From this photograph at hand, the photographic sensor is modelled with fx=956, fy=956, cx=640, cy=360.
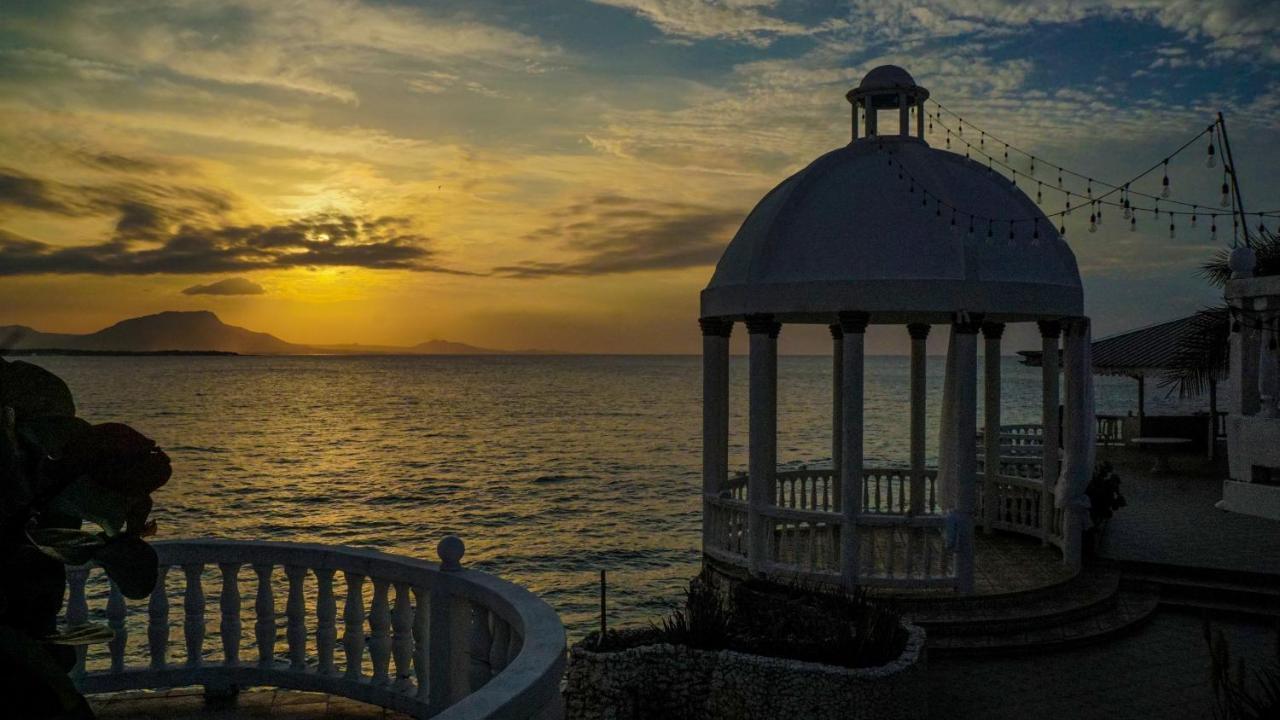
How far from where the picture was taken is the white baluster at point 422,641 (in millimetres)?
6441

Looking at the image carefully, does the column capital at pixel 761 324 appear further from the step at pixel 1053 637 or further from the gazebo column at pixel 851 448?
the step at pixel 1053 637

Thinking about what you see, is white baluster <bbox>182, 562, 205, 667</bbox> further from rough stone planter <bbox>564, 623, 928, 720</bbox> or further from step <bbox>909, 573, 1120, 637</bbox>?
step <bbox>909, 573, 1120, 637</bbox>

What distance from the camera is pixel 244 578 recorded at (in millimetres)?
30625

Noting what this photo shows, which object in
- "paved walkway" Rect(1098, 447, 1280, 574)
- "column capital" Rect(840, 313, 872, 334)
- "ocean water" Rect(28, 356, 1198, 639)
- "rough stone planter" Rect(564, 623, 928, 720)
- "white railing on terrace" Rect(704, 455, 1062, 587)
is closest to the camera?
"rough stone planter" Rect(564, 623, 928, 720)

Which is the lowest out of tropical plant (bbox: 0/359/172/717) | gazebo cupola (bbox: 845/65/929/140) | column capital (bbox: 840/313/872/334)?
tropical plant (bbox: 0/359/172/717)

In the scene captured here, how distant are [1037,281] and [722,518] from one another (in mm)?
5233

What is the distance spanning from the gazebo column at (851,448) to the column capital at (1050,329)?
3.57m

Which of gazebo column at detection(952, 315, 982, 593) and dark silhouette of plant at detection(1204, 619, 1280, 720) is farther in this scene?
gazebo column at detection(952, 315, 982, 593)

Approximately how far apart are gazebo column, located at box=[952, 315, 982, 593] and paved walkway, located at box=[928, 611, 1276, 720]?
4.39 feet

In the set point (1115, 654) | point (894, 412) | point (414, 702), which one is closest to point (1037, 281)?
point (1115, 654)

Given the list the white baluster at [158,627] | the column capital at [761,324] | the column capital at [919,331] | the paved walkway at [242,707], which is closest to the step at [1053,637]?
the column capital at [761,324]

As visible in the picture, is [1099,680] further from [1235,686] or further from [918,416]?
[918,416]

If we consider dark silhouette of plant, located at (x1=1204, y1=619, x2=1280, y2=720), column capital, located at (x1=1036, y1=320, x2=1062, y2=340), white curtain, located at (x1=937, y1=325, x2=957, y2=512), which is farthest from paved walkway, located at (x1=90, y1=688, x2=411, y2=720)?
column capital, located at (x1=1036, y1=320, x2=1062, y2=340)

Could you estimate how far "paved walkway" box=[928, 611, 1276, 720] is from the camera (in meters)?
9.23
